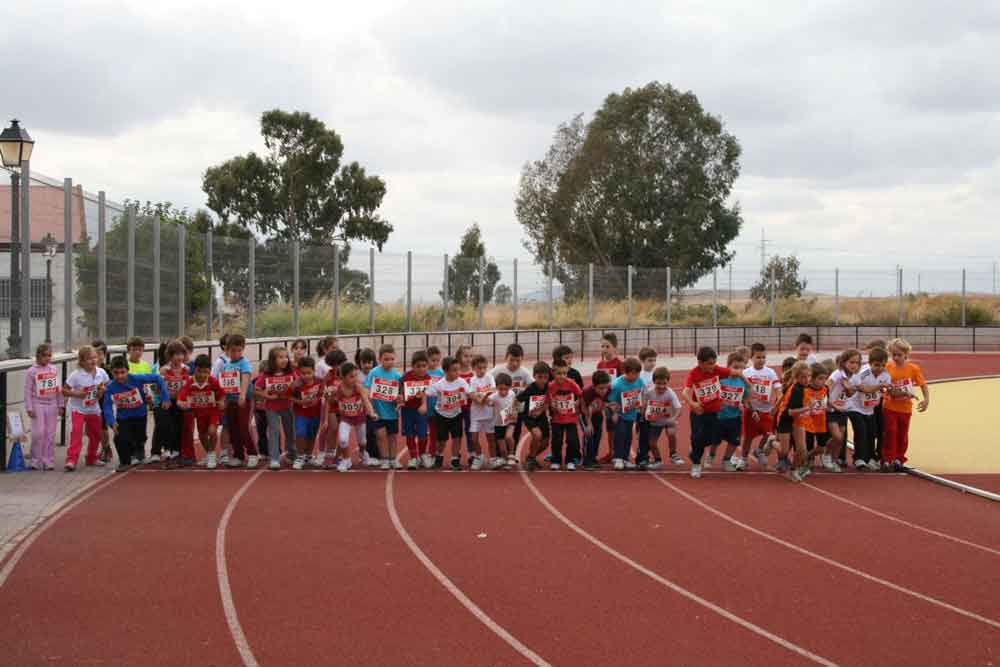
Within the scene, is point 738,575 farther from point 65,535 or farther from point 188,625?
point 65,535

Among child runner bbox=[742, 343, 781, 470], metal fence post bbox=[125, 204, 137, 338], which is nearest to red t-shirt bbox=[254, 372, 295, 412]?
metal fence post bbox=[125, 204, 137, 338]

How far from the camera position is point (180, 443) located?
42.5 ft

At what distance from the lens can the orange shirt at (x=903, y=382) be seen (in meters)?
13.1

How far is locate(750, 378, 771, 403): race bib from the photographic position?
13.0 metres

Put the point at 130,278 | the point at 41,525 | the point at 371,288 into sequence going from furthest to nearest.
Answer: the point at 371,288
the point at 130,278
the point at 41,525

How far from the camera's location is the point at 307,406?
12820 millimetres

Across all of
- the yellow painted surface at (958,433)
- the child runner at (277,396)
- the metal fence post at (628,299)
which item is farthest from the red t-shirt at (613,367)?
the metal fence post at (628,299)

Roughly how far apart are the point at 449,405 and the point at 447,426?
292 millimetres

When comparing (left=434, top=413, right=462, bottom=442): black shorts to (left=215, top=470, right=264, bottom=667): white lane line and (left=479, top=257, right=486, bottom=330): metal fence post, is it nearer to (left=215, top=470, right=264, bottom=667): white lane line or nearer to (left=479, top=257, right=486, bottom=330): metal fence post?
(left=215, top=470, right=264, bottom=667): white lane line

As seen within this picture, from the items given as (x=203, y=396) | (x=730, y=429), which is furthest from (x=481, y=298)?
(x=203, y=396)

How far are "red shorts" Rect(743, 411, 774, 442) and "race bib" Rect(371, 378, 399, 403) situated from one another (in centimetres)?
417

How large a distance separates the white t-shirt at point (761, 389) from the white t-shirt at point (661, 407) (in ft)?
3.12

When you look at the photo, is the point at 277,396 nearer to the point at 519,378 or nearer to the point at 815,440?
the point at 519,378

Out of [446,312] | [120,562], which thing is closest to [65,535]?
[120,562]
